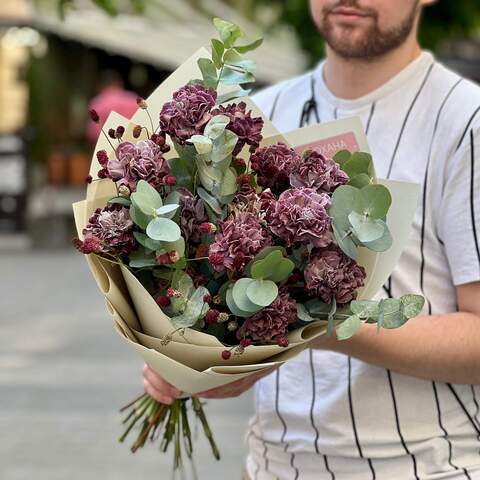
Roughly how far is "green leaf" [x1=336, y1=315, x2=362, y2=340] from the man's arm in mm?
344

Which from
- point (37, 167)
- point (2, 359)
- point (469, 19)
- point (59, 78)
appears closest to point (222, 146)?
point (2, 359)

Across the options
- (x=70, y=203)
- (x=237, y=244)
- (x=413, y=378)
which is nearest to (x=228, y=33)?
(x=237, y=244)

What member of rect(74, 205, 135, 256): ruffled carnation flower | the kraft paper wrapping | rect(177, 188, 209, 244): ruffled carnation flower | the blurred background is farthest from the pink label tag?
the blurred background

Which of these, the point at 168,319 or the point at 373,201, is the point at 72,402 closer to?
the point at 168,319

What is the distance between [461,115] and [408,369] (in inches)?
19.0

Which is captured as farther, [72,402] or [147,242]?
[72,402]

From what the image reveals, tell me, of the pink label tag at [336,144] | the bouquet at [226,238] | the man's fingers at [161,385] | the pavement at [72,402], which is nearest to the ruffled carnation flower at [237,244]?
the bouquet at [226,238]

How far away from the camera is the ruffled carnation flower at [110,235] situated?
5.36ft

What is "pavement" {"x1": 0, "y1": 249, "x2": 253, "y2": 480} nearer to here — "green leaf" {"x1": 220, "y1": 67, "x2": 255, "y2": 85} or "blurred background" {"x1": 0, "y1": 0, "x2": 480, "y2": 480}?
"blurred background" {"x1": 0, "y1": 0, "x2": 480, "y2": 480}

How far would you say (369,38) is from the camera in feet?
6.93

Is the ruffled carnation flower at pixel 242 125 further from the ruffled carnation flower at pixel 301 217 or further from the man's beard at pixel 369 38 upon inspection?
the man's beard at pixel 369 38

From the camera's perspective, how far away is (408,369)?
198 centimetres

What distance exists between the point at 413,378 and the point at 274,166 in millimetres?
576

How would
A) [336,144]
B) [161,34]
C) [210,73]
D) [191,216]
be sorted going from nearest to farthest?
[191,216] → [210,73] → [336,144] → [161,34]
